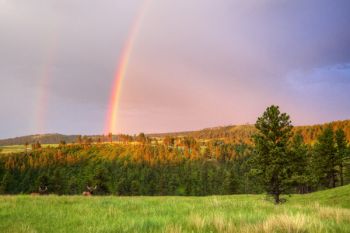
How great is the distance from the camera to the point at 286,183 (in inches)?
1323

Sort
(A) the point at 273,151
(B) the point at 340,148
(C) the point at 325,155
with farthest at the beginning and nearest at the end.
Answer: (B) the point at 340,148, (C) the point at 325,155, (A) the point at 273,151

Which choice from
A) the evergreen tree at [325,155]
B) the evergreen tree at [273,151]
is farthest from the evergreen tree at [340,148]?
the evergreen tree at [273,151]

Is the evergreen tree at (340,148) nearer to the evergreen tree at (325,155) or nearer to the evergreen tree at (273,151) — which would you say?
the evergreen tree at (325,155)

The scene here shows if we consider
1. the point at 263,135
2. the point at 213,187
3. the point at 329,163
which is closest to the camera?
the point at 263,135

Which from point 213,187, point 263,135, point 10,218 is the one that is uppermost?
point 263,135

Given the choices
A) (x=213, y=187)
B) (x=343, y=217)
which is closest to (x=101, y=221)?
(x=343, y=217)

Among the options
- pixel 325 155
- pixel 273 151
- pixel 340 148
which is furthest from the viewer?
pixel 340 148

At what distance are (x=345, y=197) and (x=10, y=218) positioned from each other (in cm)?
3951

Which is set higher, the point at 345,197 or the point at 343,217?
the point at 343,217

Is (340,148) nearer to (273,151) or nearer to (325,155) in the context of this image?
(325,155)

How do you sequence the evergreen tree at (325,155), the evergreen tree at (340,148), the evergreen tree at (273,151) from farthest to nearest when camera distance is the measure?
the evergreen tree at (340,148) → the evergreen tree at (325,155) → the evergreen tree at (273,151)

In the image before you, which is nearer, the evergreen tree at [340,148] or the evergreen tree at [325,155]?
the evergreen tree at [325,155]

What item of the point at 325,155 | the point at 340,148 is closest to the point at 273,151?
the point at 325,155

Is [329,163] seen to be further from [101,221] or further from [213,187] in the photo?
[213,187]
